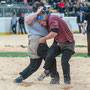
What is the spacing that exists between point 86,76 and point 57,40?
2.26 m

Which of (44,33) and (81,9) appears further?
(81,9)

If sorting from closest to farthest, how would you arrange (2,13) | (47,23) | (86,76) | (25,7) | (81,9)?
(47,23) < (86,76) < (2,13) < (25,7) < (81,9)

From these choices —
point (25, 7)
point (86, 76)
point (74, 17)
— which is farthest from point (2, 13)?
point (86, 76)

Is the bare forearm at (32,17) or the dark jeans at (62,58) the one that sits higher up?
the bare forearm at (32,17)

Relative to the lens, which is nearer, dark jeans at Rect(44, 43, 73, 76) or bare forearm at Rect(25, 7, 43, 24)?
bare forearm at Rect(25, 7, 43, 24)

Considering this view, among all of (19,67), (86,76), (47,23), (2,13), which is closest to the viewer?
(47,23)

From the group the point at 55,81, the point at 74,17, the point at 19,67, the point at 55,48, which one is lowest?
the point at 74,17

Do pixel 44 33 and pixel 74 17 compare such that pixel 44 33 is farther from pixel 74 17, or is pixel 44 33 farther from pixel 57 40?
pixel 74 17

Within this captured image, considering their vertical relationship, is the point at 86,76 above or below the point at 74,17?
above

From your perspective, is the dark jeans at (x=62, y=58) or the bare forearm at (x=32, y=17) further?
the dark jeans at (x=62, y=58)

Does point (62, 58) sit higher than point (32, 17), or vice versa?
point (32, 17)

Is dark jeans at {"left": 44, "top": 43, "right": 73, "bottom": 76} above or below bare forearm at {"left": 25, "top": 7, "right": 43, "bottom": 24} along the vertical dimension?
below

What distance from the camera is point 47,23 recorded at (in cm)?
711

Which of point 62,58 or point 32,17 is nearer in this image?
point 32,17
